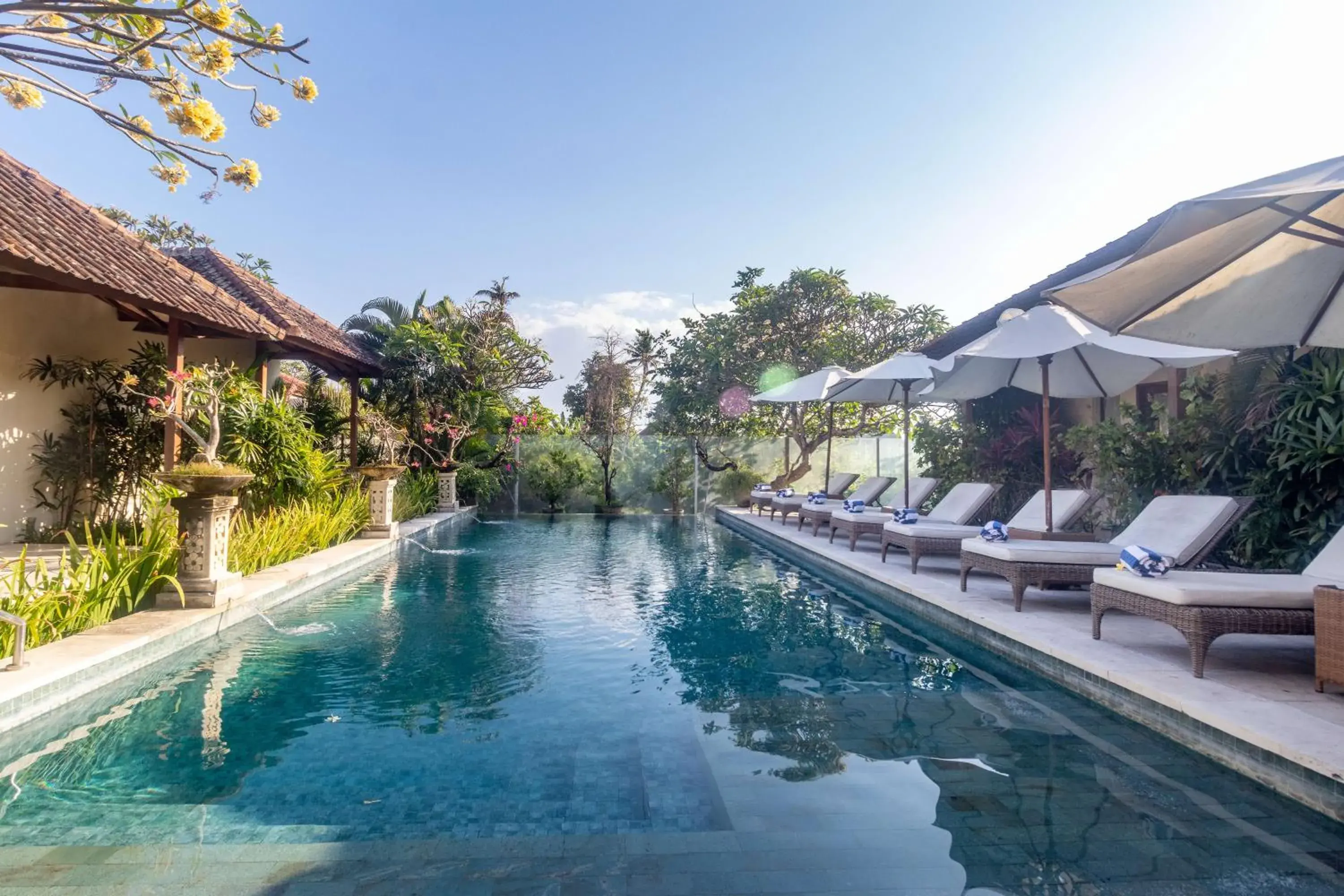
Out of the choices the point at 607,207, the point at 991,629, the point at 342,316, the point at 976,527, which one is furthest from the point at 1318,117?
the point at 342,316

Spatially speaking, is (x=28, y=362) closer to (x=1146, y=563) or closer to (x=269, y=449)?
(x=269, y=449)

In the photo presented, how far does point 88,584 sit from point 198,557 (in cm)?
79

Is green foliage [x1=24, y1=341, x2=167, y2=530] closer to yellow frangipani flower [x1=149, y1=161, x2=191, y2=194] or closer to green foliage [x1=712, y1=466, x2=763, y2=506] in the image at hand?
yellow frangipani flower [x1=149, y1=161, x2=191, y2=194]

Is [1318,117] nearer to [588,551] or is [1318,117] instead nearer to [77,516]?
[588,551]

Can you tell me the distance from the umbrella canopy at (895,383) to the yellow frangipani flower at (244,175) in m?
6.93

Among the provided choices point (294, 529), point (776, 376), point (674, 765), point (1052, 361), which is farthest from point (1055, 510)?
point (776, 376)

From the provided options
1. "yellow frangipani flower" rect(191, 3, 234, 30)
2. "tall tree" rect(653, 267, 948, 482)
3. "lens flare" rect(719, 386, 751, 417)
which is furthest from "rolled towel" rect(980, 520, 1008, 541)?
"lens flare" rect(719, 386, 751, 417)

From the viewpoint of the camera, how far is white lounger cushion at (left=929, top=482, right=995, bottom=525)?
26.3ft

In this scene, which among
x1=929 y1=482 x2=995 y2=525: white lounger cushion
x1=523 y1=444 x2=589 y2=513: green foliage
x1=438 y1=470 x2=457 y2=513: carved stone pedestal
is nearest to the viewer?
x1=929 y1=482 x2=995 y2=525: white lounger cushion

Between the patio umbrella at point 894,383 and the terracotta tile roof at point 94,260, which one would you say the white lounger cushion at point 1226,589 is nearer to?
the patio umbrella at point 894,383

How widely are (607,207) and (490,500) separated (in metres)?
7.42

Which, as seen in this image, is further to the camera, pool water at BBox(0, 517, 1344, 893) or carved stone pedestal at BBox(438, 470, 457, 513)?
carved stone pedestal at BBox(438, 470, 457, 513)

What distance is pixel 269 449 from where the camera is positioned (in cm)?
873

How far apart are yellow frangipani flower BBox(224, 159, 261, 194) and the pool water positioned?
10.0 ft
